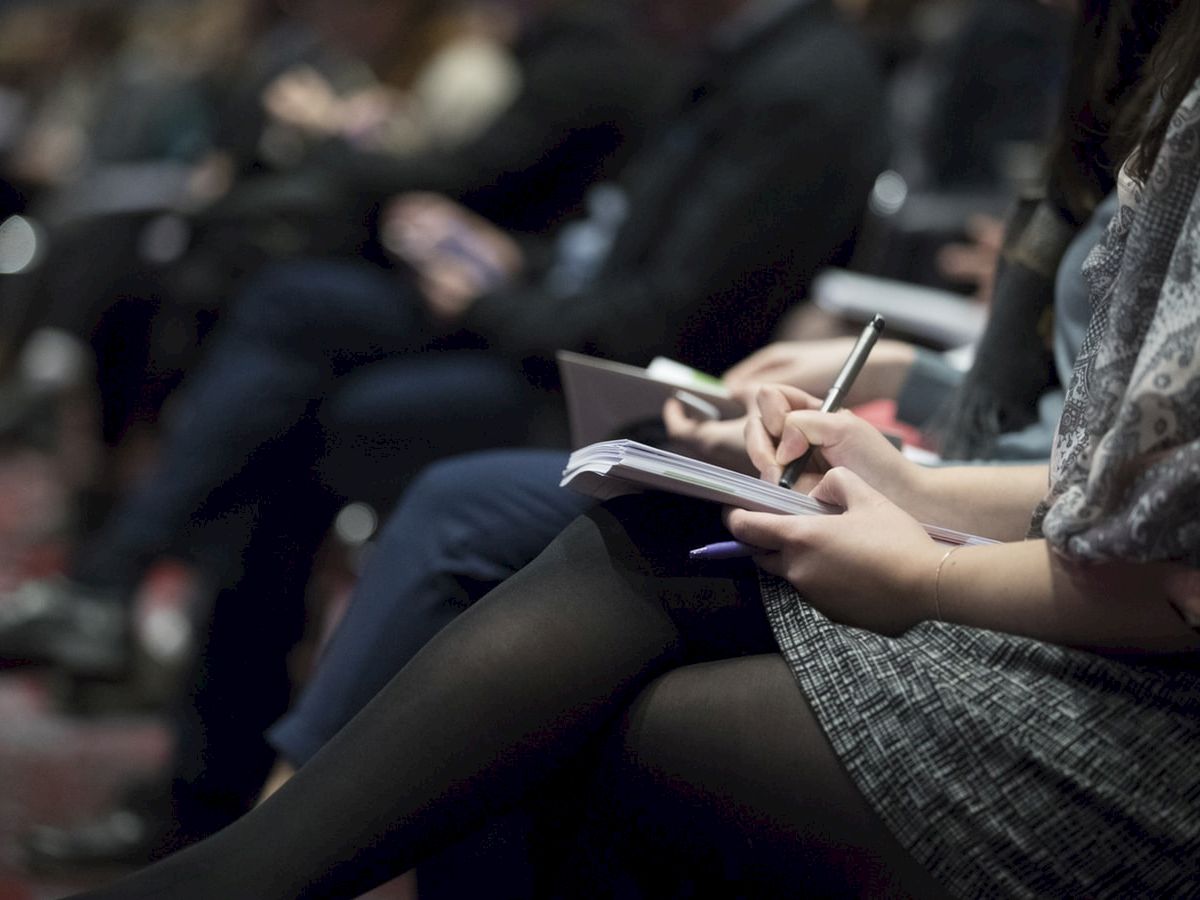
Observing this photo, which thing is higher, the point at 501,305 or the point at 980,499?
the point at 980,499

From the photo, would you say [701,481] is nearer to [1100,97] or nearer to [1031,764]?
[1031,764]

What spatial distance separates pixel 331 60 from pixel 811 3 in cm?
130

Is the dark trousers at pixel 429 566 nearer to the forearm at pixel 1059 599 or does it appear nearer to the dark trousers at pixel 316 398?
the forearm at pixel 1059 599

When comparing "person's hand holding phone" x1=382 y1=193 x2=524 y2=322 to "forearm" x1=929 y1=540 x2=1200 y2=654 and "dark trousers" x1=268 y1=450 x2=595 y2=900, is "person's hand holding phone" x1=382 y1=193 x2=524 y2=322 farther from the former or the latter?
"forearm" x1=929 y1=540 x2=1200 y2=654

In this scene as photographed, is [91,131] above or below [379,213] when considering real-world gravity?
below

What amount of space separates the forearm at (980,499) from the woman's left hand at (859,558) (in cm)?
12

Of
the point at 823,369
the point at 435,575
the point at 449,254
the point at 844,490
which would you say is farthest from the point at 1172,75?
the point at 449,254

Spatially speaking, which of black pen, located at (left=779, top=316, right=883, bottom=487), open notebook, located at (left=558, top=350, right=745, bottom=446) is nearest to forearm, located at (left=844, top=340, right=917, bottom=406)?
open notebook, located at (left=558, top=350, right=745, bottom=446)

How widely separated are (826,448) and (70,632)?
4.93ft

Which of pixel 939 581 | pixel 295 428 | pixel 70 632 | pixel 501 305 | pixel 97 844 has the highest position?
pixel 939 581

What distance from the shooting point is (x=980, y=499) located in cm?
94

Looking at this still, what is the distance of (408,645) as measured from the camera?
105 centimetres

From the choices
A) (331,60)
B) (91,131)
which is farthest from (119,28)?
(331,60)

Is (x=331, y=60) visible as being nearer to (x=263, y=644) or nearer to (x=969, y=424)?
(x=263, y=644)
